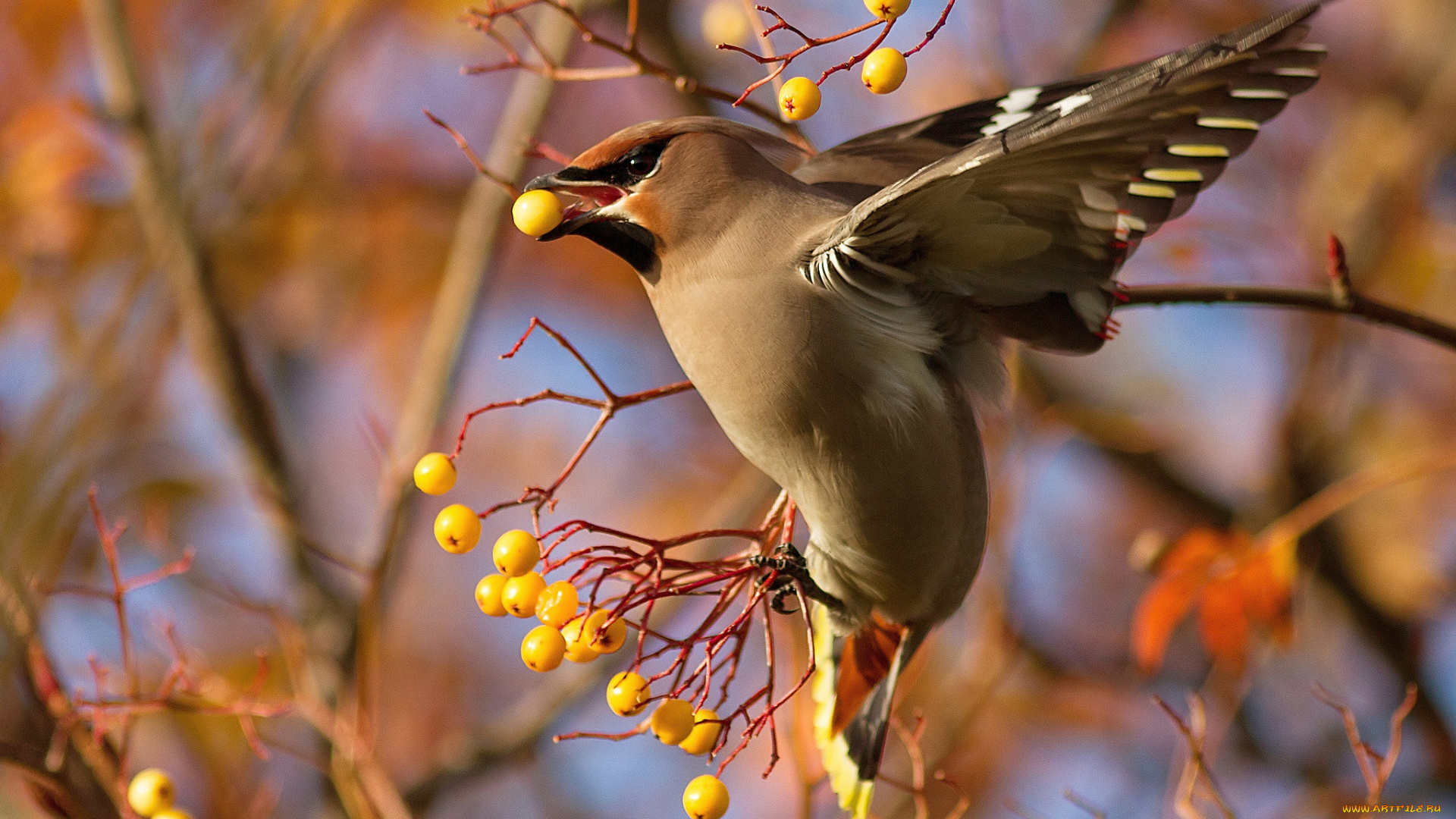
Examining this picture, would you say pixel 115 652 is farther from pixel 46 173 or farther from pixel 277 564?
pixel 46 173

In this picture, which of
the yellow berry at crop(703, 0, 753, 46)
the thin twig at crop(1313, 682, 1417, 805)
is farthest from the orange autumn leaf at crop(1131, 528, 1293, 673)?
the yellow berry at crop(703, 0, 753, 46)

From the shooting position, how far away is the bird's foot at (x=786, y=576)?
2.20 m

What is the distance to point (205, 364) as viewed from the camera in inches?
161

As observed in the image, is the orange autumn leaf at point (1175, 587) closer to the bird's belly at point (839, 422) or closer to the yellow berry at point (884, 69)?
the bird's belly at point (839, 422)

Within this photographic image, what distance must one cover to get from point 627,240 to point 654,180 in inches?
4.7

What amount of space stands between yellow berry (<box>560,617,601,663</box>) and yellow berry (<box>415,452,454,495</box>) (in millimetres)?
330

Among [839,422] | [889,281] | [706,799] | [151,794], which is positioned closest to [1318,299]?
[889,281]

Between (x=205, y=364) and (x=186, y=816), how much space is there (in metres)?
2.07

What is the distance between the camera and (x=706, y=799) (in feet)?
6.93

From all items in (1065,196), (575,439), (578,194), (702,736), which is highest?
(578,194)

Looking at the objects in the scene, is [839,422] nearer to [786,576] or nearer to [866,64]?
[786,576]

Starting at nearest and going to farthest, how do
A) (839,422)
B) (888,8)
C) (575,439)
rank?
1. (888,8)
2. (839,422)
3. (575,439)

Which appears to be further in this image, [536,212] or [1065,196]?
[536,212]

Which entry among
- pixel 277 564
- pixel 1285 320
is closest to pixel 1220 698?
pixel 1285 320
